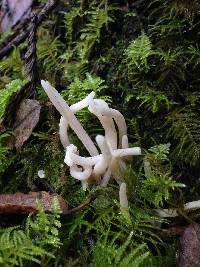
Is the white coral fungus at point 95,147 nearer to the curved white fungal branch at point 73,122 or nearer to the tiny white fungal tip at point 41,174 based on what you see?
the curved white fungal branch at point 73,122

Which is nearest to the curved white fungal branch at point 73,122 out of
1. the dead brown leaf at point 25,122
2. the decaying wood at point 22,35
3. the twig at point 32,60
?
the dead brown leaf at point 25,122

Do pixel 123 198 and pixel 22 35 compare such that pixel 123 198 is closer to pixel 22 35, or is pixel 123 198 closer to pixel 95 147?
pixel 95 147

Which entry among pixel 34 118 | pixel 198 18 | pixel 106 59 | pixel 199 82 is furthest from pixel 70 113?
pixel 198 18

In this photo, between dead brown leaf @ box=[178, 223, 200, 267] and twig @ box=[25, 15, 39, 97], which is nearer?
dead brown leaf @ box=[178, 223, 200, 267]

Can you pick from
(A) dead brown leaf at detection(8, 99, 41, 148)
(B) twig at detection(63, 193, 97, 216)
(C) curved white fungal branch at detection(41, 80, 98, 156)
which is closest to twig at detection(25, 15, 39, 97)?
(A) dead brown leaf at detection(8, 99, 41, 148)

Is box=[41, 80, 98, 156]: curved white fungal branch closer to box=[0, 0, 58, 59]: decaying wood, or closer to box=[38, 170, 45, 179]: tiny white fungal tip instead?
box=[38, 170, 45, 179]: tiny white fungal tip

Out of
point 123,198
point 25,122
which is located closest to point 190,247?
point 123,198

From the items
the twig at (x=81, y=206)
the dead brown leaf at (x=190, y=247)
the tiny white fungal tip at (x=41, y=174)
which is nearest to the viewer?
the dead brown leaf at (x=190, y=247)
